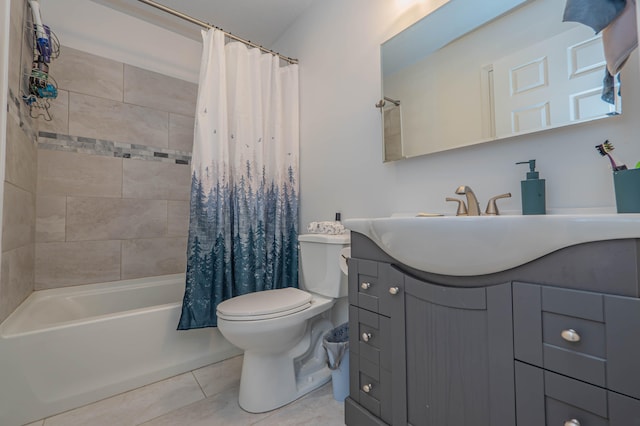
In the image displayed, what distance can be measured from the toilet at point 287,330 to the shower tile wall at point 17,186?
97 centimetres

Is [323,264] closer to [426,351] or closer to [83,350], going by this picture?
[426,351]

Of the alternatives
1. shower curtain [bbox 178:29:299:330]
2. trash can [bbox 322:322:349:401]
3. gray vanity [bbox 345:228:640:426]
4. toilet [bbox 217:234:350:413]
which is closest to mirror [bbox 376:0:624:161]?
gray vanity [bbox 345:228:640:426]

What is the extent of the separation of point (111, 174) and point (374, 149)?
1.83m

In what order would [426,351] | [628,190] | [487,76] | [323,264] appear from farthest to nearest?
1. [323,264]
2. [487,76]
3. [426,351]
4. [628,190]

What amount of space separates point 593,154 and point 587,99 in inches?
6.7

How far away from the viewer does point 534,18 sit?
0.96m

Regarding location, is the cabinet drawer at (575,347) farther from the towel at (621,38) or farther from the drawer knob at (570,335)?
the towel at (621,38)

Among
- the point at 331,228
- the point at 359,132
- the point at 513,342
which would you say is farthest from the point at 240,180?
the point at 513,342

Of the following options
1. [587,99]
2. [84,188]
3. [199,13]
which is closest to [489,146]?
[587,99]

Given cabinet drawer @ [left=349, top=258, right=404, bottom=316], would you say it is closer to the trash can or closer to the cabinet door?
the cabinet door

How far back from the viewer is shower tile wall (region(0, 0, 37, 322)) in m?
1.19

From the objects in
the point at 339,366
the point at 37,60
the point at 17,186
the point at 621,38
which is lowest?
the point at 339,366

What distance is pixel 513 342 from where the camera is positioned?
647mm

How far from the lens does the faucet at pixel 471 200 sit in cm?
101
